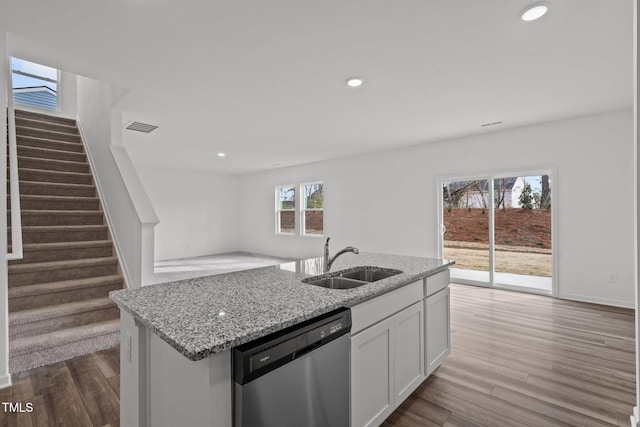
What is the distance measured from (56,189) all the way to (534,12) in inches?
211

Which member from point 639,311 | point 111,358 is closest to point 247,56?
point 111,358

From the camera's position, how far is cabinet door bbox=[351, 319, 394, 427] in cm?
148

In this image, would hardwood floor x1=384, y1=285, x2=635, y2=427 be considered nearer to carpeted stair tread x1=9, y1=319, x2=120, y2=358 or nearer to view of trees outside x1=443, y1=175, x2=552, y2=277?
view of trees outside x1=443, y1=175, x2=552, y2=277

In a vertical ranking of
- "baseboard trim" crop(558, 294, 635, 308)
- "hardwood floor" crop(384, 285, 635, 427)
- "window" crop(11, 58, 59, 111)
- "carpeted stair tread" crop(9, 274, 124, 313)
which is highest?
"window" crop(11, 58, 59, 111)

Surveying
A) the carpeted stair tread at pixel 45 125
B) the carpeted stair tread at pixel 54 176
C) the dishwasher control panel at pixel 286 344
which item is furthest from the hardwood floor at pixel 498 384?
the carpeted stair tread at pixel 45 125

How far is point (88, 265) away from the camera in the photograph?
11.0 ft

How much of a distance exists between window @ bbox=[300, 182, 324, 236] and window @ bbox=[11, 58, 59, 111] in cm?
558

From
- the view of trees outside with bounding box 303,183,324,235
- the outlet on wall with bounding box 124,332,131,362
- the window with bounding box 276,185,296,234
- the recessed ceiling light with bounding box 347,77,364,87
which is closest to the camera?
the outlet on wall with bounding box 124,332,131,362

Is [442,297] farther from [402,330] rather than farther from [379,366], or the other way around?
[379,366]

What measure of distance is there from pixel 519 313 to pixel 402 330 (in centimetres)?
263

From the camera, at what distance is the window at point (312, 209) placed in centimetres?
746

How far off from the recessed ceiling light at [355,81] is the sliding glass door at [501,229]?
2924mm

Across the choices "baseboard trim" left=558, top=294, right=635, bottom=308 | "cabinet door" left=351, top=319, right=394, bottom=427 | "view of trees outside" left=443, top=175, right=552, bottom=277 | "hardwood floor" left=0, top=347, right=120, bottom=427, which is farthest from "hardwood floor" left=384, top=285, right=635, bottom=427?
"hardwood floor" left=0, top=347, right=120, bottom=427

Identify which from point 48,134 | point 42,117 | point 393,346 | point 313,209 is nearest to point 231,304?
point 393,346
